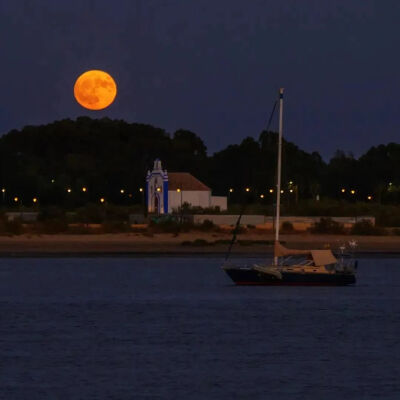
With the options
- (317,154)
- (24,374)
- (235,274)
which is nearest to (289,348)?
(24,374)

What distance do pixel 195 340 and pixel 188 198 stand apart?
3671 inches

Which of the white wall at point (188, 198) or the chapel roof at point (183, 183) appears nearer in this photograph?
the white wall at point (188, 198)

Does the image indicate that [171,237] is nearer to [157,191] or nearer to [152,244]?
[152,244]

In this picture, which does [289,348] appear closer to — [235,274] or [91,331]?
[91,331]

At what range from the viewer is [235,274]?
57844 millimetres

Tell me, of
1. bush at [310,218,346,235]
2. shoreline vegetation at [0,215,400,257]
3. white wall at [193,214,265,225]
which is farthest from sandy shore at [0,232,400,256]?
white wall at [193,214,265,225]

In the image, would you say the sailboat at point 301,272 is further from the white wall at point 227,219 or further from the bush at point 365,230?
the white wall at point 227,219

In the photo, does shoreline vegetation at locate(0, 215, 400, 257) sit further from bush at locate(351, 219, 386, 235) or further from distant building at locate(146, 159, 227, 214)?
distant building at locate(146, 159, 227, 214)

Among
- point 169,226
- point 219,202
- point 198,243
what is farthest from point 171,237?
point 219,202

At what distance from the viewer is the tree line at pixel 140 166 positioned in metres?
154

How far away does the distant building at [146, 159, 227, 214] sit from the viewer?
132m

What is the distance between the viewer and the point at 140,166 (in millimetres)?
166000

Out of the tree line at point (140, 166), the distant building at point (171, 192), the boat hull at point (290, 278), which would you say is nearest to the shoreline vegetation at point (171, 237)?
the distant building at point (171, 192)

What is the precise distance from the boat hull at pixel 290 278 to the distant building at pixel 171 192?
72659 mm
